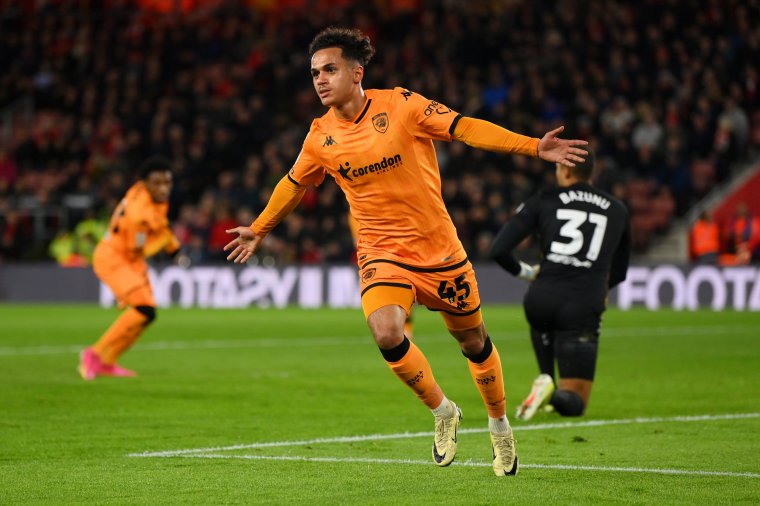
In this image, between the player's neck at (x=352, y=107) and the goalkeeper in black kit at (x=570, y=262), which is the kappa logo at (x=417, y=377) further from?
the goalkeeper in black kit at (x=570, y=262)

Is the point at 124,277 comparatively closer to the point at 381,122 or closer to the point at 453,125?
the point at 381,122

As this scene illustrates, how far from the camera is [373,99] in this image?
286 inches

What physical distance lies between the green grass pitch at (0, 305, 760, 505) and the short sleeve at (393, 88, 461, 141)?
70.0 inches

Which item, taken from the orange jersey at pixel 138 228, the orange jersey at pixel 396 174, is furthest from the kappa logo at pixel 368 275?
the orange jersey at pixel 138 228

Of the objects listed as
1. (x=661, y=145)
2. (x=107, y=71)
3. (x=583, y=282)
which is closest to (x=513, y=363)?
(x=583, y=282)

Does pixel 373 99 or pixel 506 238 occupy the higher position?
pixel 373 99

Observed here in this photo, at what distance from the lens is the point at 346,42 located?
727cm

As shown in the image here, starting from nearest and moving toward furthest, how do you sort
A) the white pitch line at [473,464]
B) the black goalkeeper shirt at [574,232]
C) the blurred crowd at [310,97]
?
the white pitch line at [473,464], the black goalkeeper shirt at [574,232], the blurred crowd at [310,97]

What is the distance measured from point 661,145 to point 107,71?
1431cm

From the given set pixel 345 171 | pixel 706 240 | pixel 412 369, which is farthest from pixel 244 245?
pixel 706 240

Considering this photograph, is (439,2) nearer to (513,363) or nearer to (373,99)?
(513,363)

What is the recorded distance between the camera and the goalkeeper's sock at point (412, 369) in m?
6.96

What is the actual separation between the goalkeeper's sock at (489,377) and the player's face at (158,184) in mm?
6335

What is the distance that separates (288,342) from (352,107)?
1015cm
